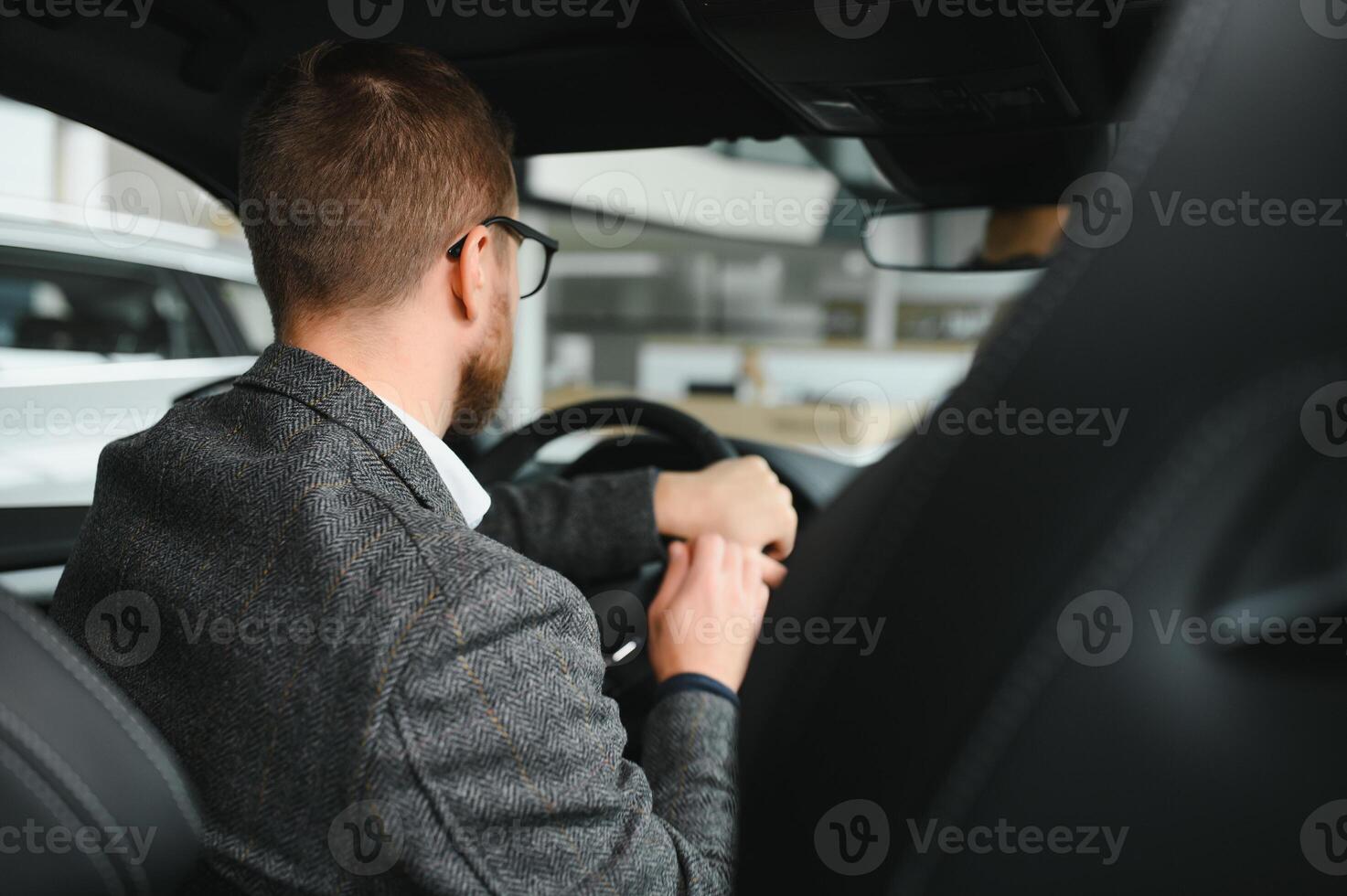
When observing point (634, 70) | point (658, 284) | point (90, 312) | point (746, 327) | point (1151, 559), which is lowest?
point (746, 327)

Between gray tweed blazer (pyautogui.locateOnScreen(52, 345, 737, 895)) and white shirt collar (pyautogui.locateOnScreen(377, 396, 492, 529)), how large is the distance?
8 centimetres

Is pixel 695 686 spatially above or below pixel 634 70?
below

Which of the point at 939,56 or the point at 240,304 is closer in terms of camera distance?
the point at 939,56

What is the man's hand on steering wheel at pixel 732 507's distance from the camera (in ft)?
4.15

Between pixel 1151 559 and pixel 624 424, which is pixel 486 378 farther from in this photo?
pixel 1151 559

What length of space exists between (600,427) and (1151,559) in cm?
116

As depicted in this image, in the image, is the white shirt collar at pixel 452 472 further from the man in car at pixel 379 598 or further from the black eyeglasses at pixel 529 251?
the black eyeglasses at pixel 529 251

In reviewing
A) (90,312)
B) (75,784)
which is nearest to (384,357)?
(75,784)

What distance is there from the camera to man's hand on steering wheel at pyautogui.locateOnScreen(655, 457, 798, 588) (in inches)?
49.8

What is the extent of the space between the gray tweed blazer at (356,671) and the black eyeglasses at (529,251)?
249mm

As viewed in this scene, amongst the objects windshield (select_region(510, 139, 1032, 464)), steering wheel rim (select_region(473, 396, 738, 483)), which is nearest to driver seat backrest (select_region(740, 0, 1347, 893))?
steering wheel rim (select_region(473, 396, 738, 483))

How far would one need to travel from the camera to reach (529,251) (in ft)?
3.92

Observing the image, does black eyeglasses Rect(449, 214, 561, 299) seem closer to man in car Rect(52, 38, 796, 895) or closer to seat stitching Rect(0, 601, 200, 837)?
man in car Rect(52, 38, 796, 895)

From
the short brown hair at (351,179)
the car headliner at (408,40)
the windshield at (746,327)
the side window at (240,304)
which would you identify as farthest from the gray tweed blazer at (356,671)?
the windshield at (746,327)
